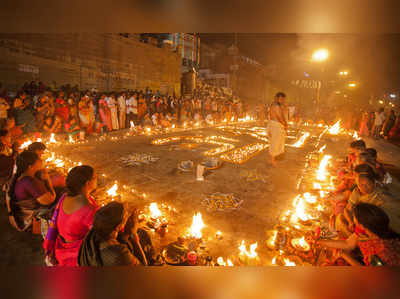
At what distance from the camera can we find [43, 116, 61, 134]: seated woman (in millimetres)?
10609

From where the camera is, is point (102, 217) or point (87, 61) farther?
point (87, 61)

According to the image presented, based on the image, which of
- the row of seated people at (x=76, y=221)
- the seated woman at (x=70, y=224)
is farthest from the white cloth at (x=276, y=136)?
the seated woman at (x=70, y=224)

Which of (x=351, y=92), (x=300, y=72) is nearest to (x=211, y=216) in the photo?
(x=351, y=92)

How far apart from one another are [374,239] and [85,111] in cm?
1256

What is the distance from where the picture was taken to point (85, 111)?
11867 millimetres

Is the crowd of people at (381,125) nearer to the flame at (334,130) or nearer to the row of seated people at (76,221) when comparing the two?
the flame at (334,130)

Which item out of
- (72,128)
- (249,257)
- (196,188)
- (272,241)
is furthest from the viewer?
(72,128)

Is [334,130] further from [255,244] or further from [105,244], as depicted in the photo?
[105,244]

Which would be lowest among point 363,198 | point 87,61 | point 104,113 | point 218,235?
point 218,235

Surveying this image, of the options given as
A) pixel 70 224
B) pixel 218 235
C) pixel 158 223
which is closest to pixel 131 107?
pixel 158 223

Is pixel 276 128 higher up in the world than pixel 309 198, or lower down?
higher up

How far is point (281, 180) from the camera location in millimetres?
6250

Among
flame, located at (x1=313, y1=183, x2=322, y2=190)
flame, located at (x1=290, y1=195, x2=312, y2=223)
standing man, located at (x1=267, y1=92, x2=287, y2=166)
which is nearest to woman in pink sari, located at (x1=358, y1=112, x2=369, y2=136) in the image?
standing man, located at (x1=267, y1=92, x2=287, y2=166)
